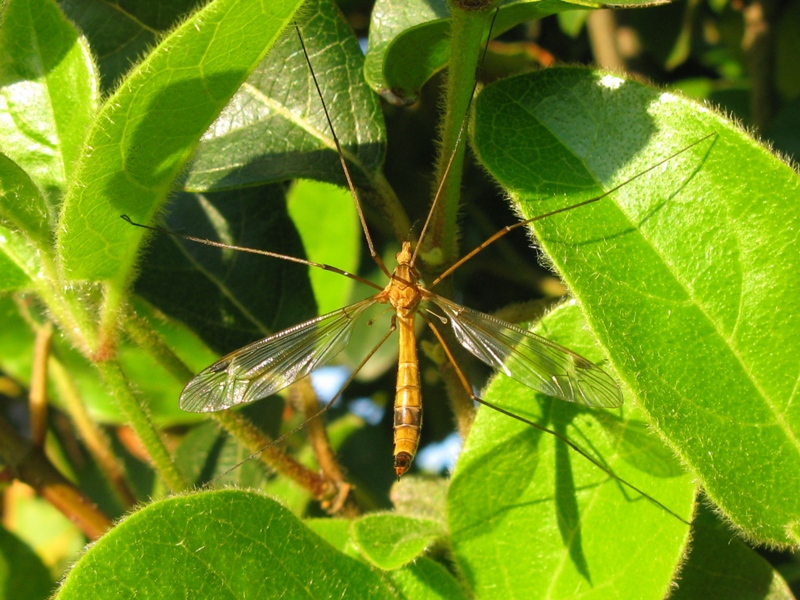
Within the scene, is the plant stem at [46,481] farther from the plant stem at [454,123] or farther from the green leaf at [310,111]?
the plant stem at [454,123]

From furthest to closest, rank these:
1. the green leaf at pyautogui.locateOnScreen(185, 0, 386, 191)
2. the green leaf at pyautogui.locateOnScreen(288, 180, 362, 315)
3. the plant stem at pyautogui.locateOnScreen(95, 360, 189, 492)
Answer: the green leaf at pyautogui.locateOnScreen(288, 180, 362, 315)
the green leaf at pyautogui.locateOnScreen(185, 0, 386, 191)
the plant stem at pyautogui.locateOnScreen(95, 360, 189, 492)

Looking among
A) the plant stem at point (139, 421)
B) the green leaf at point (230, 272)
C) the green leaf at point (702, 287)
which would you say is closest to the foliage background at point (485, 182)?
the green leaf at point (230, 272)

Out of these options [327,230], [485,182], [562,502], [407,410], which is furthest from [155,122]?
[485,182]

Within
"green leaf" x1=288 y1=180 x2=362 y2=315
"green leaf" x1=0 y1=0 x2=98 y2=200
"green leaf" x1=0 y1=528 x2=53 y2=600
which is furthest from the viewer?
"green leaf" x1=288 y1=180 x2=362 y2=315

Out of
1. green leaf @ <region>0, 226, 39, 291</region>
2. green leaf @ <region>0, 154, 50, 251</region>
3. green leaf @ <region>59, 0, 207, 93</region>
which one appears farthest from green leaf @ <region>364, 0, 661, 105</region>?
green leaf @ <region>0, 226, 39, 291</region>

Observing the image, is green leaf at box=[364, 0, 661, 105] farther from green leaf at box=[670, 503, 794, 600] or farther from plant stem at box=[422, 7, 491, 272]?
green leaf at box=[670, 503, 794, 600]
